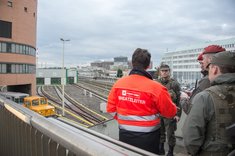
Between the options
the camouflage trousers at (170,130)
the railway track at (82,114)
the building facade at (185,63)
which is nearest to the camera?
the camouflage trousers at (170,130)

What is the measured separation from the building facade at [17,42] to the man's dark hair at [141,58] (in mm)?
39037

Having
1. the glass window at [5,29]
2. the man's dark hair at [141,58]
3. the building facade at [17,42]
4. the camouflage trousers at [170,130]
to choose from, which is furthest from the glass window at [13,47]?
the man's dark hair at [141,58]

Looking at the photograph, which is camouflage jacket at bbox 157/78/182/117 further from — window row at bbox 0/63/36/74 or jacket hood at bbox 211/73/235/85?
window row at bbox 0/63/36/74

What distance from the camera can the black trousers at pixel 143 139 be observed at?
338cm

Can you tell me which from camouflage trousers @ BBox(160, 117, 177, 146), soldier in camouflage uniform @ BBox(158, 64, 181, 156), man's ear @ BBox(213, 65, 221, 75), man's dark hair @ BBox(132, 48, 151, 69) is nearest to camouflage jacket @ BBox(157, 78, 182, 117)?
soldier in camouflage uniform @ BBox(158, 64, 181, 156)

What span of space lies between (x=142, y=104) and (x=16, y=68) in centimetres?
4277

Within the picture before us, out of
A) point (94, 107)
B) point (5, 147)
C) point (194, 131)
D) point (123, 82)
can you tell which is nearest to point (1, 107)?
point (5, 147)

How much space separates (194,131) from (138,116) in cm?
89

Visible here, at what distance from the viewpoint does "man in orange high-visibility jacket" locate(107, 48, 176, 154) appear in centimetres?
331

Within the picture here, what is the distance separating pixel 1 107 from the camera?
4.75 metres

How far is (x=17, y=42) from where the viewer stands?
141 ft

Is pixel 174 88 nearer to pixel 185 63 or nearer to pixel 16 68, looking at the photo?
pixel 16 68

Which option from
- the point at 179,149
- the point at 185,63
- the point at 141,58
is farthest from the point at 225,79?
the point at 185,63

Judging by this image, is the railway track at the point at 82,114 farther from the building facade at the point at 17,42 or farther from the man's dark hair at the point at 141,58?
the man's dark hair at the point at 141,58
